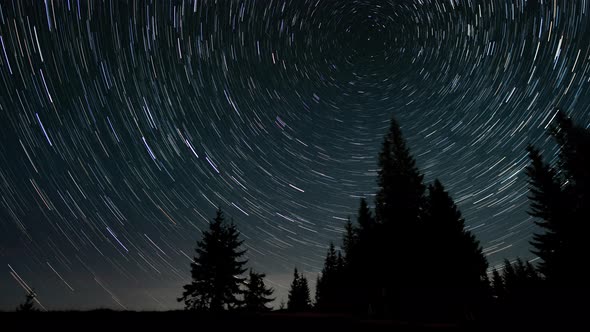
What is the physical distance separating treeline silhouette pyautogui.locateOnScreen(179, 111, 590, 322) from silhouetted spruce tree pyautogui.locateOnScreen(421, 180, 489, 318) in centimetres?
5

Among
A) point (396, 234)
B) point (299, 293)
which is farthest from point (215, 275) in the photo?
point (299, 293)

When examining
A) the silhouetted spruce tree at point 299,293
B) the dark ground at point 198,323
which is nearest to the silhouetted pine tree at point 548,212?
the dark ground at point 198,323

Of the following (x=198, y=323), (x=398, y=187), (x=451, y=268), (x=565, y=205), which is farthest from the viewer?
(x=565, y=205)

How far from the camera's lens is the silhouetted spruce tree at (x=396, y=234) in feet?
50.4

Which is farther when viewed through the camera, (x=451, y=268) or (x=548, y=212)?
(x=548, y=212)

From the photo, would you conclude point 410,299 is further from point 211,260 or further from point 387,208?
point 211,260

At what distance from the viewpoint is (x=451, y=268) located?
14984 mm

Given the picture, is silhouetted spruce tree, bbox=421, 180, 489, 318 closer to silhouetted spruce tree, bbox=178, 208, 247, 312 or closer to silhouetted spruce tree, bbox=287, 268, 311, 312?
silhouetted spruce tree, bbox=178, 208, 247, 312

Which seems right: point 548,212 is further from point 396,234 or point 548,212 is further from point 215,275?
point 215,275

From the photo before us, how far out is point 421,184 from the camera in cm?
1884

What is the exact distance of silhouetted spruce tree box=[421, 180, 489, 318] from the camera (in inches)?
568

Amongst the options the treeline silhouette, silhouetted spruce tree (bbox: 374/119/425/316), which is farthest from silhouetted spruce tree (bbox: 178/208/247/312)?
silhouetted spruce tree (bbox: 374/119/425/316)

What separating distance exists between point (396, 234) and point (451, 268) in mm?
3174

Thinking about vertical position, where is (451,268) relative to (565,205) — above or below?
below
